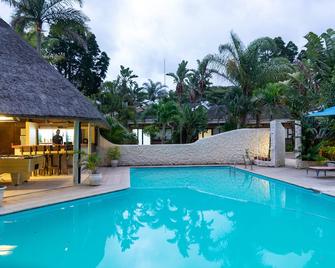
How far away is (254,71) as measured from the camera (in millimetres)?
22109

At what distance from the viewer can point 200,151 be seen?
19.8 m

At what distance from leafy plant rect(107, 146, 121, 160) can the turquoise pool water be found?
302 inches

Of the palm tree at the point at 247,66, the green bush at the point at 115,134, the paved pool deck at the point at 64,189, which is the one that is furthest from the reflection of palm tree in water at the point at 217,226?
the palm tree at the point at 247,66

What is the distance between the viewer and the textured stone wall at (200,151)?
19.5 metres

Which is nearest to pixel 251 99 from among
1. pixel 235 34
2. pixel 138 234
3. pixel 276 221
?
pixel 235 34

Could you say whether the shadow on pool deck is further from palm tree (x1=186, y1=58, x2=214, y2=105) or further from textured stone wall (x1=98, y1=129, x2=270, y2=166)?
palm tree (x1=186, y1=58, x2=214, y2=105)

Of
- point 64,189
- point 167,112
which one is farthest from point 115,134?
point 64,189

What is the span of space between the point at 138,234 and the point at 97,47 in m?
27.3

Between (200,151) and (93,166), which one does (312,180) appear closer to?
(93,166)

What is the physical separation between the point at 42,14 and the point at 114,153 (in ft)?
25.8

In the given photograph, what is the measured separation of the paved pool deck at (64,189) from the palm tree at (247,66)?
9.74 m

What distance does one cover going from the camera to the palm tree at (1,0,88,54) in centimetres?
1703

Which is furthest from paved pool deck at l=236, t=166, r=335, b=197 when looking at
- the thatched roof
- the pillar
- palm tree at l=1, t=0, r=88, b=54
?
palm tree at l=1, t=0, r=88, b=54

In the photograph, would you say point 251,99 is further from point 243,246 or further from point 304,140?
point 243,246
